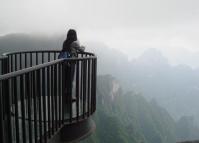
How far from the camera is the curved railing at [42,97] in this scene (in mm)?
3656

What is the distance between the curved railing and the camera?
3656 millimetres

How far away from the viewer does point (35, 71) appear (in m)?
4.35

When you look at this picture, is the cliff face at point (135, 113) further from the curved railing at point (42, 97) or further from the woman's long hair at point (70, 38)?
the curved railing at point (42, 97)

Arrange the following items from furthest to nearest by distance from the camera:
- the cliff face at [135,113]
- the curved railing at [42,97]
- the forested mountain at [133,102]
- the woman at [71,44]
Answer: the cliff face at [135,113] < the forested mountain at [133,102] < the woman at [71,44] < the curved railing at [42,97]

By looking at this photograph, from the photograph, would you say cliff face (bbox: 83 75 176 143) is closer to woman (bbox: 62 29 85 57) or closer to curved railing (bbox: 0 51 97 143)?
woman (bbox: 62 29 85 57)

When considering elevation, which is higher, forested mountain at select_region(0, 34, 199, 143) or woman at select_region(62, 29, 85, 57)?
woman at select_region(62, 29, 85, 57)

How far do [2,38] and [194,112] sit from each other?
125 m

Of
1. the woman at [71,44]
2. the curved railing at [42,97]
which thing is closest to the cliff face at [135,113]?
the woman at [71,44]

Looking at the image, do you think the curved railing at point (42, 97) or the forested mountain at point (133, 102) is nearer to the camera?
the curved railing at point (42, 97)

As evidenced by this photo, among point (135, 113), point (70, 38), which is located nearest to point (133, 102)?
point (135, 113)

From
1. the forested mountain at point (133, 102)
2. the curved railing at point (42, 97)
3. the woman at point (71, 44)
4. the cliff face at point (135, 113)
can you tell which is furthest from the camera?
the cliff face at point (135, 113)

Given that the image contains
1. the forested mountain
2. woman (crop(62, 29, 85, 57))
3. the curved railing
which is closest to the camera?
the curved railing

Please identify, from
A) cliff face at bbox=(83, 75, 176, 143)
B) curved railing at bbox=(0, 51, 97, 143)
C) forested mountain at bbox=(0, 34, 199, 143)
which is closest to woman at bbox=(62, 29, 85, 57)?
curved railing at bbox=(0, 51, 97, 143)

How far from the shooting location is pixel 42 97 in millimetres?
5148
